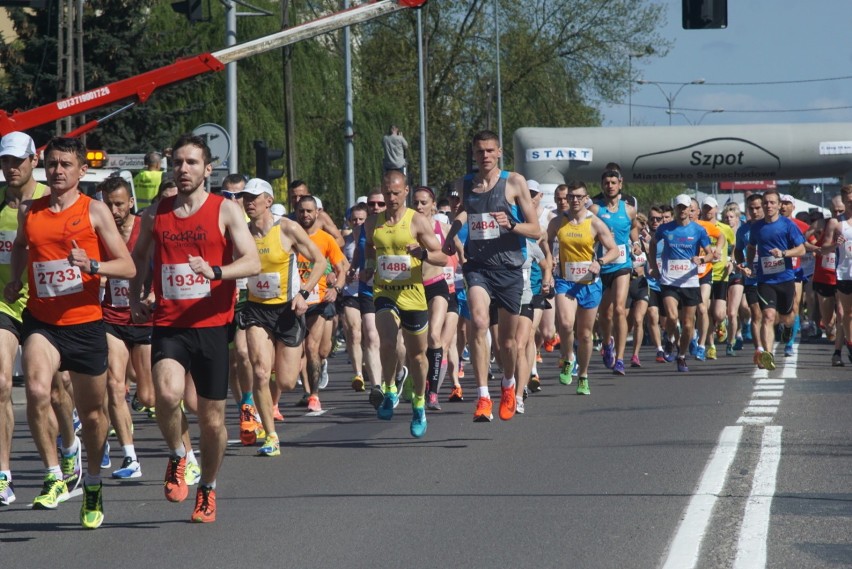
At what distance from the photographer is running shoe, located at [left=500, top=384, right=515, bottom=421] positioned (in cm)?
1170

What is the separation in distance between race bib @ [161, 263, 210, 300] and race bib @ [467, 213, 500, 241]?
13.5 feet

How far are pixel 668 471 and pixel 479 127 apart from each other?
159 feet

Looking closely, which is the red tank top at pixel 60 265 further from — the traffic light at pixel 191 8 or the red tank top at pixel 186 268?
the traffic light at pixel 191 8

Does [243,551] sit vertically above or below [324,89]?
below

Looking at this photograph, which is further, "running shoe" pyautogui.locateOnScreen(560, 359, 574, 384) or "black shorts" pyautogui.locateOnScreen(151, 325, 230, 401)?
"running shoe" pyautogui.locateOnScreen(560, 359, 574, 384)

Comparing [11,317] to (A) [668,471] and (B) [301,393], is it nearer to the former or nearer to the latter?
(A) [668,471]

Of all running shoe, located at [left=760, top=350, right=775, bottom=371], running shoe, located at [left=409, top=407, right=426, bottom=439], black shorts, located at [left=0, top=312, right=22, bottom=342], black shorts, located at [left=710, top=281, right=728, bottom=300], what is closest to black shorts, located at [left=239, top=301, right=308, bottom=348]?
running shoe, located at [left=409, top=407, right=426, bottom=439]

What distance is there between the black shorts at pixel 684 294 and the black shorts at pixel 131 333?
10.0 meters

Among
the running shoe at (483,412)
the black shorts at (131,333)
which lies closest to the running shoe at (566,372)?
the running shoe at (483,412)

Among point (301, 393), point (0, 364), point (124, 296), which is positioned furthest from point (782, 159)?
point (0, 364)

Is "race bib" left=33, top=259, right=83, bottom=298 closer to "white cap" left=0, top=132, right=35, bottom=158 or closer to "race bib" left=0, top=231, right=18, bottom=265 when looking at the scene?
"white cap" left=0, top=132, right=35, bottom=158

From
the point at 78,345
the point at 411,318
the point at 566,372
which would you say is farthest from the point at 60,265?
the point at 566,372

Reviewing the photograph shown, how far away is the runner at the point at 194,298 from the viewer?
25.6ft

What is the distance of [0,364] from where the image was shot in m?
8.70
